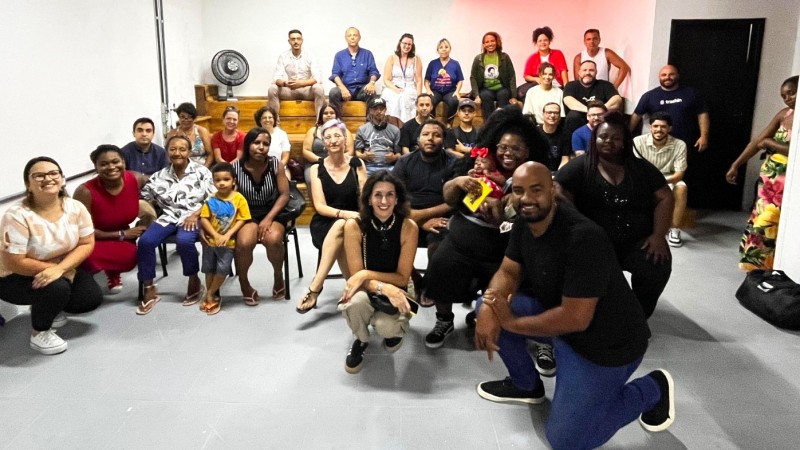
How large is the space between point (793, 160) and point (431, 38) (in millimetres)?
5106

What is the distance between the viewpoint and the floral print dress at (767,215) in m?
4.32

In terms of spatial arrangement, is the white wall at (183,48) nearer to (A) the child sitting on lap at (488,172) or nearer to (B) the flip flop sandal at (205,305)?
(B) the flip flop sandal at (205,305)

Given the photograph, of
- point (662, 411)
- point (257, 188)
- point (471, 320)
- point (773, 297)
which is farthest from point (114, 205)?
point (773, 297)

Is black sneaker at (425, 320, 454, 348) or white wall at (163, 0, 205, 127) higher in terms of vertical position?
white wall at (163, 0, 205, 127)

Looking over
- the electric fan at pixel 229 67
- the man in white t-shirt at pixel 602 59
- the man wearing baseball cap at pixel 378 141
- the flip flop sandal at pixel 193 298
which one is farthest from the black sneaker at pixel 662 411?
the electric fan at pixel 229 67

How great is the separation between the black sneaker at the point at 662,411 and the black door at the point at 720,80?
414 centimetres

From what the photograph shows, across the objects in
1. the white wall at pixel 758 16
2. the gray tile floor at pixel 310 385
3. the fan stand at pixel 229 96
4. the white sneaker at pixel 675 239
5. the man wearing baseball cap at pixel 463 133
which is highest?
the white wall at pixel 758 16

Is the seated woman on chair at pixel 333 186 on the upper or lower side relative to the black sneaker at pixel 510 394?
upper

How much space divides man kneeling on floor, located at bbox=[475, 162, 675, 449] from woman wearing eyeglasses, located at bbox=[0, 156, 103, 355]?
2203 millimetres

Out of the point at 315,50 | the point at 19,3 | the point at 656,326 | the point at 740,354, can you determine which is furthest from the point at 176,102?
the point at 740,354

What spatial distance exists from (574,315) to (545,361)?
1.00 meters

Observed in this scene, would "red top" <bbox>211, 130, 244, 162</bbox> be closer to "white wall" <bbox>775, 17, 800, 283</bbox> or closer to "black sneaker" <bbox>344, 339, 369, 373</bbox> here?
"black sneaker" <bbox>344, 339, 369, 373</bbox>

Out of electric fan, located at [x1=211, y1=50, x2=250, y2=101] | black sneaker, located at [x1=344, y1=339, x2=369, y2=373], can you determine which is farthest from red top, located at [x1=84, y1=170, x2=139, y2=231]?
electric fan, located at [x1=211, y1=50, x2=250, y2=101]

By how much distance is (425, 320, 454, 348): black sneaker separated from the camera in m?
3.32
